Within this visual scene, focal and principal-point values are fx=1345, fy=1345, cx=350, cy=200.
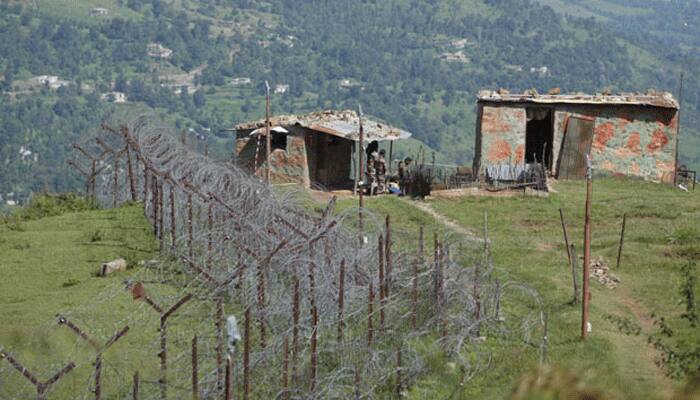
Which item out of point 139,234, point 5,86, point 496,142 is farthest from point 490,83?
point 139,234

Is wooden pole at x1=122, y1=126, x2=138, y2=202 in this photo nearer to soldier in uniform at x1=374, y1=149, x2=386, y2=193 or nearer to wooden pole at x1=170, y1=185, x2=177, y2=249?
wooden pole at x1=170, y1=185, x2=177, y2=249

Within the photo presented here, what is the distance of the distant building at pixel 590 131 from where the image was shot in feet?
111

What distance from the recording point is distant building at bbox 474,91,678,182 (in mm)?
33969

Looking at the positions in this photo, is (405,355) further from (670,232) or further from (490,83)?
(490,83)

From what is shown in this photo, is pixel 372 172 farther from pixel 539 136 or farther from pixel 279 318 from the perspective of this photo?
pixel 279 318

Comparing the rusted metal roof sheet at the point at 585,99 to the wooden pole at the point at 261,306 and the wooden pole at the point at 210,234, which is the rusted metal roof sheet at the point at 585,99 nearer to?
the wooden pole at the point at 210,234

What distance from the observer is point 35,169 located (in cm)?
10188

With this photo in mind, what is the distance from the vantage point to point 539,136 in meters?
37.5

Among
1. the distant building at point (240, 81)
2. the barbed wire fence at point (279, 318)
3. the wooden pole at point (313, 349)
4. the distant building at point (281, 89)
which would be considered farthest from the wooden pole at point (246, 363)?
the distant building at point (240, 81)

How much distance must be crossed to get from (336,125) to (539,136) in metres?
7.12

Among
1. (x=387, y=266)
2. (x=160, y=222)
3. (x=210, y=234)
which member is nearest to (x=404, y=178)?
(x=160, y=222)

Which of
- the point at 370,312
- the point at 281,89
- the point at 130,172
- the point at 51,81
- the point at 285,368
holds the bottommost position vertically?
the point at 281,89

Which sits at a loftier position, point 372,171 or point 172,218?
point 172,218

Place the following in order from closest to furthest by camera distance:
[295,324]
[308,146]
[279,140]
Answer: [295,324]
[308,146]
[279,140]
